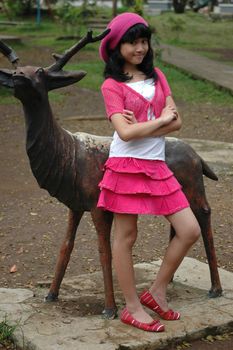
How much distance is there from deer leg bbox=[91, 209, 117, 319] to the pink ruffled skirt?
0.57 ft

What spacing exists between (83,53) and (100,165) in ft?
50.3

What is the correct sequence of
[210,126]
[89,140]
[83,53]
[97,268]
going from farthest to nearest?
[83,53] → [210,126] → [97,268] → [89,140]

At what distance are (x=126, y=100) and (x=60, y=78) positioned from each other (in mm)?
378

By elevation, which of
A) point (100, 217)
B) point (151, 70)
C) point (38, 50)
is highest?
point (151, 70)

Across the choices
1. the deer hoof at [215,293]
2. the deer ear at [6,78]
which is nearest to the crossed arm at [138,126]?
the deer ear at [6,78]

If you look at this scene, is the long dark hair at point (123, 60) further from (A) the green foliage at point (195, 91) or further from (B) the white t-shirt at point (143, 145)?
(A) the green foliage at point (195, 91)

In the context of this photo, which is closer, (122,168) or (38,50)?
(122,168)

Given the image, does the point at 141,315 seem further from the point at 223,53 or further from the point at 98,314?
the point at 223,53

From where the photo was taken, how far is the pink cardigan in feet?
12.5

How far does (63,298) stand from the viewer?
4398mm

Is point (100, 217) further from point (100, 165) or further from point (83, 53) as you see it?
point (83, 53)

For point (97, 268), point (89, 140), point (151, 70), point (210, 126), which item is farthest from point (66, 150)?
point (210, 126)

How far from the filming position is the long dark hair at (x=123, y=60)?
12.5 ft

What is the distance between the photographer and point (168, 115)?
380 cm
